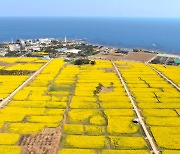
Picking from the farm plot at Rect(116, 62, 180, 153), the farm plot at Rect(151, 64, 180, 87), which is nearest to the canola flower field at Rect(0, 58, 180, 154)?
the farm plot at Rect(116, 62, 180, 153)

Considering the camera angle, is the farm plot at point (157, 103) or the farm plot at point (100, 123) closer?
the farm plot at point (100, 123)

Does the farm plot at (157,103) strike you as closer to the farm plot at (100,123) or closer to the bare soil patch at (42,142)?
the farm plot at (100,123)

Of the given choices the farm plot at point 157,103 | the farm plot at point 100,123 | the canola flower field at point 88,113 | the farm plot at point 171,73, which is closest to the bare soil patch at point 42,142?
the canola flower field at point 88,113

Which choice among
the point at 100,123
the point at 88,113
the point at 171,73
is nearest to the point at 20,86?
the point at 88,113

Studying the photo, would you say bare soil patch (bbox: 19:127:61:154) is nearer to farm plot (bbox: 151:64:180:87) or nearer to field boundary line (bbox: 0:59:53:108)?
field boundary line (bbox: 0:59:53:108)

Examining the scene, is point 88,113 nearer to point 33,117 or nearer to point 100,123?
point 100,123

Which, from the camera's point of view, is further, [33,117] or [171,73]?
[171,73]

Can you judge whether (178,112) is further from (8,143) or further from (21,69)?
(21,69)
